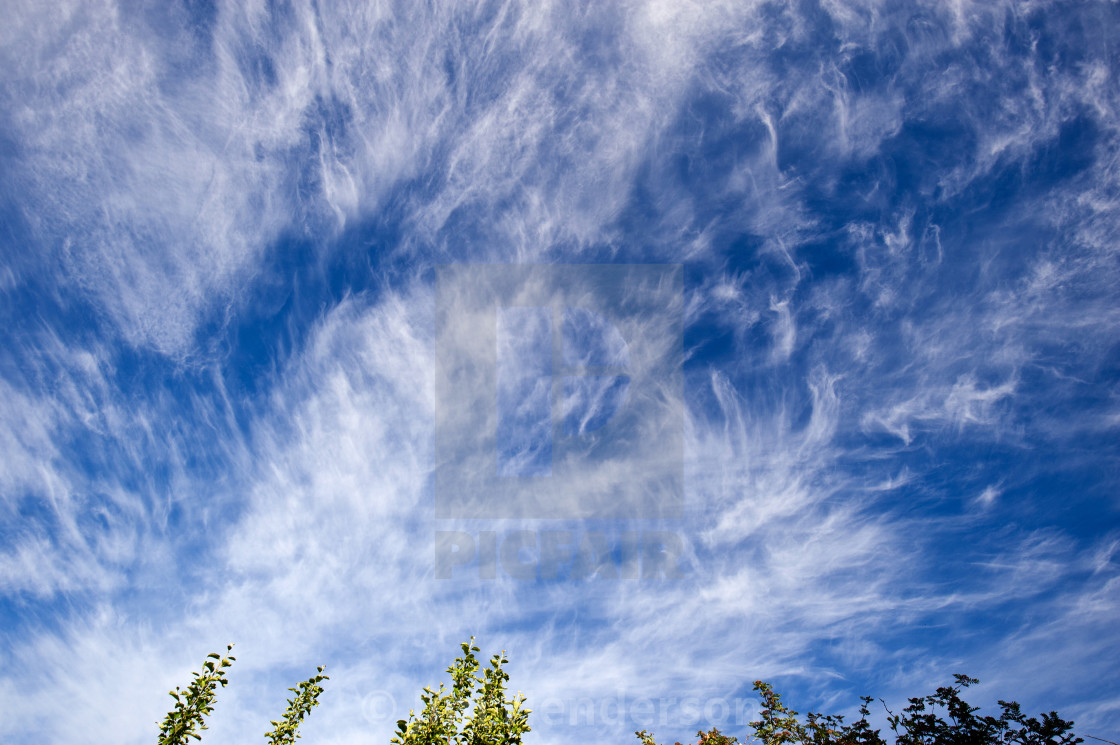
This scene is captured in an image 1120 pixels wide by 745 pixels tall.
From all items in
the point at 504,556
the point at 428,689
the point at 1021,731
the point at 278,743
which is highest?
the point at 504,556

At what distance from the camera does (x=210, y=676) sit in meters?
9.39

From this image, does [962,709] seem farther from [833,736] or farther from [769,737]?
[769,737]

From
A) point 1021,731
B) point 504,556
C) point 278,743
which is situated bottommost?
point 278,743

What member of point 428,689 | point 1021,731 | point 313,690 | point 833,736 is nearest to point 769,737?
point 833,736

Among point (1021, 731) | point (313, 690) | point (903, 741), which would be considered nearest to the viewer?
point (313, 690)

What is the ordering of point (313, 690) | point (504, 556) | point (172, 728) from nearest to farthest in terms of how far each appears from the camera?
point (172, 728) → point (313, 690) → point (504, 556)

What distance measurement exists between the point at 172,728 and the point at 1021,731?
2036cm

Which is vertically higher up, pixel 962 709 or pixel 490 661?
pixel 962 709

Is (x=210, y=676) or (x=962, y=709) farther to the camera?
(x=962, y=709)

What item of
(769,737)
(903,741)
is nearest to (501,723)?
(769,737)

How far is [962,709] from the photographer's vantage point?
14.6 m

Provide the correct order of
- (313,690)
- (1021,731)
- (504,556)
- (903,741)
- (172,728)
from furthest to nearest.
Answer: (504,556)
(903,741)
(1021,731)
(313,690)
(172,728)

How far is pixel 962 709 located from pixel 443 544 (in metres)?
17.6

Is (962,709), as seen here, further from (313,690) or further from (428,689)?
(313,690)
